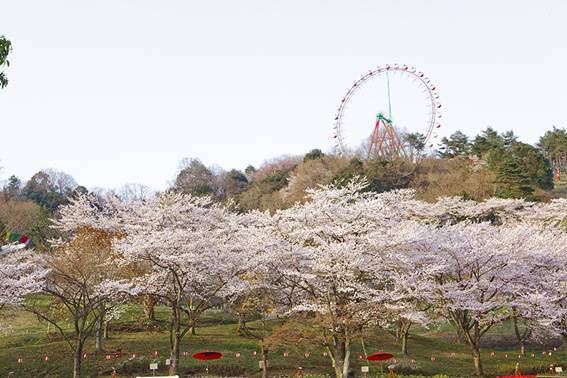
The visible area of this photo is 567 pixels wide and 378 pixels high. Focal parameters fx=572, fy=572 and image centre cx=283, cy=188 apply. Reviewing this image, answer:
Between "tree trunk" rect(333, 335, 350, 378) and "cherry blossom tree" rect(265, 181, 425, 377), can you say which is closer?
"cherry blossom tree" rect(265, 181, 425, 377)

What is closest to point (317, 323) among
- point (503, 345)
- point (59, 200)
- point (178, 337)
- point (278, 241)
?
point (278, 241)

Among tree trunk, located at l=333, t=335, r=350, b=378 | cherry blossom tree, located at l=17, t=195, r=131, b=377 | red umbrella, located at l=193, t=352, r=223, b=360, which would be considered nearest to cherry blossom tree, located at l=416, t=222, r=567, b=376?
tree trunk, located at l=333, t=335, r=350, b=378

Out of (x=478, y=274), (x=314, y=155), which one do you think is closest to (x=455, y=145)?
(x=314, y=155)

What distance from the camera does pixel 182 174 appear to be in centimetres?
8631

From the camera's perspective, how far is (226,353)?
26.0m

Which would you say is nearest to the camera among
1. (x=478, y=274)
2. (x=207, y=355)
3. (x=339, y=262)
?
(x=339, y=262)

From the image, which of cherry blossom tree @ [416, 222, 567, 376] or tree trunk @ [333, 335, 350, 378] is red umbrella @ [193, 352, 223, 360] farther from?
cherry blossom tree @ [416, 222, 567, 376]

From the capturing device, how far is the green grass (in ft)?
79.7

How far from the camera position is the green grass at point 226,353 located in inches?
956

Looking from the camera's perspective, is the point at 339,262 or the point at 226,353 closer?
the point at 339,262

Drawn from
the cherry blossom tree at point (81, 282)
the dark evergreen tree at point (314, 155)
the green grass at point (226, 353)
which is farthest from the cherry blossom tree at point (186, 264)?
the dark evergreen tree at point (314, 155)

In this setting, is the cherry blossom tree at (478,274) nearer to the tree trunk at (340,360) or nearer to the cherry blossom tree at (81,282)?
the tree trunk at (340,360)

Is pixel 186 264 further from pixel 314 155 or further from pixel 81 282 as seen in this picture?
pixel 314 155

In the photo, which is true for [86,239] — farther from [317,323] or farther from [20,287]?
[317,323]
